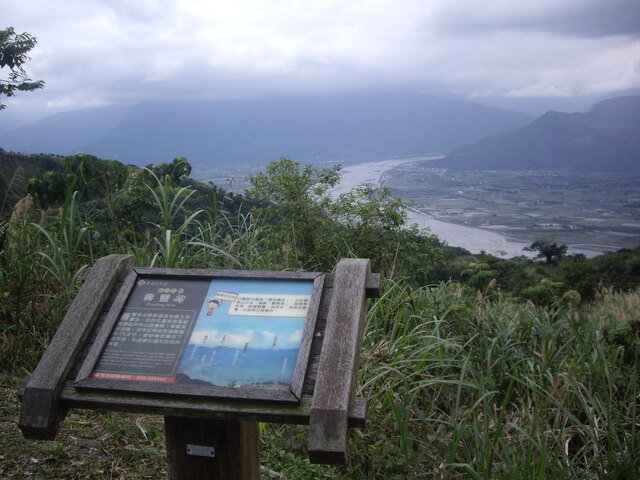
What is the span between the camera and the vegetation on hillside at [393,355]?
2.36 metres

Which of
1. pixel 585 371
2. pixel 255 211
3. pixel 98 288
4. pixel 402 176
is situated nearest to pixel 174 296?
pixel 98 288

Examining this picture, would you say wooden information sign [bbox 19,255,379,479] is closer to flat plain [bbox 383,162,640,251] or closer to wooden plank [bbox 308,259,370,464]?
wooden plank [bbox 308,259,370,464]

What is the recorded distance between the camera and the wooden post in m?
1.71

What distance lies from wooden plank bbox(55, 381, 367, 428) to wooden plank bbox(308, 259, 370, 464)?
0.04 meters

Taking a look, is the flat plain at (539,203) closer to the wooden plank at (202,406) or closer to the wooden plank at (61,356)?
the wooden plank at (61,356)

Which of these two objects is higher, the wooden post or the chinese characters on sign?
the chinese characters on sign

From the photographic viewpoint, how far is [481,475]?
2.12 m

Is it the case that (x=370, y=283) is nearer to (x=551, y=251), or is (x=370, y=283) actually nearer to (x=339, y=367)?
(x=339, y=367)

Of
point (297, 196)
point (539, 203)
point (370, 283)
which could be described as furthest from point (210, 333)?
point (539, 203)

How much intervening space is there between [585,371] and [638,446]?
0.85 m

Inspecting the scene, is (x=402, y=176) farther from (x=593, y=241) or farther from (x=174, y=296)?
(x=174, y=296)

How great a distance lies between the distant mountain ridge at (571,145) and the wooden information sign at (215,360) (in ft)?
153

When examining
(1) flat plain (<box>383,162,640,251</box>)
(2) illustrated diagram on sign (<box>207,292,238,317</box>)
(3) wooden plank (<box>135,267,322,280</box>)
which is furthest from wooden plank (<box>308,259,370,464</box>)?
(1) flat plain (<box>383,162,640,251</box>)

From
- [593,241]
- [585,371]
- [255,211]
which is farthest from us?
[593,241]
